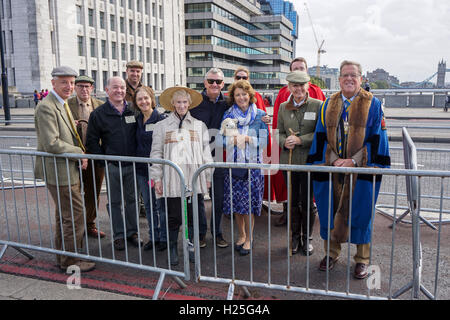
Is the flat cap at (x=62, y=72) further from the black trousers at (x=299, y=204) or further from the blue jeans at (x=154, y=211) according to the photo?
the black trousers at (x=299, y=204)

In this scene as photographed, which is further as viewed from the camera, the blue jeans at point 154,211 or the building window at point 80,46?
the building window at point 80,46

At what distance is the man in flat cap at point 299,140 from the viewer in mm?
4328

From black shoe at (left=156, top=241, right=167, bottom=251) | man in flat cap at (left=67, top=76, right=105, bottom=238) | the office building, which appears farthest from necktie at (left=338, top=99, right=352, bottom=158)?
the office building

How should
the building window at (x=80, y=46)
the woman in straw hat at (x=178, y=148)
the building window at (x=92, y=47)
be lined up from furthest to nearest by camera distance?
the building window at (x=92, y=47) → the building window at (x=80, y=46) → the woman in straw hat at (x=178, y=148)

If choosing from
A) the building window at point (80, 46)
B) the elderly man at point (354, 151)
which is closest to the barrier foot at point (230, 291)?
the elderly man at point (354, 151)

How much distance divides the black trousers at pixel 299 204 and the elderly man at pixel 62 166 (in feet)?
7.54

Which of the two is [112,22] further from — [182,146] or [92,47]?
[182,146]

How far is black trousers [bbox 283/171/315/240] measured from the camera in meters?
4.32

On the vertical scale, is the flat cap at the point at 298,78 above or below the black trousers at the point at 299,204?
above
